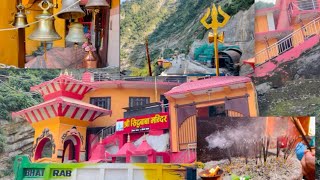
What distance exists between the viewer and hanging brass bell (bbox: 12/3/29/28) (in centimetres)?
693

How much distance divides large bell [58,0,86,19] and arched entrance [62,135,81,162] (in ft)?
4.09

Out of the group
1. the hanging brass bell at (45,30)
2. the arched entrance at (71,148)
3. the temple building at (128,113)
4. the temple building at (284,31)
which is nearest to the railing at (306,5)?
the temple building at (284,31)

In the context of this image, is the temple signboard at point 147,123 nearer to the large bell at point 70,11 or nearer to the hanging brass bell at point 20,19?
the large bell at point 70,11

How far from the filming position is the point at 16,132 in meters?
6.99

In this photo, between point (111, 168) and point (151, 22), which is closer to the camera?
point (111, 168)

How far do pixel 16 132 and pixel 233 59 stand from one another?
2406mm

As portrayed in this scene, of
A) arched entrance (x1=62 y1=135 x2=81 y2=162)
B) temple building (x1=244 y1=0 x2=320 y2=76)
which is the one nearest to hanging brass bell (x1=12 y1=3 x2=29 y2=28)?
arched entrance (x1=62 y1=135 x2=81 y2=162)

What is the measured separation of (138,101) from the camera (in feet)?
22.5

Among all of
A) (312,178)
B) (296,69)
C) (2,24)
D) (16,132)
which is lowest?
(312,178)

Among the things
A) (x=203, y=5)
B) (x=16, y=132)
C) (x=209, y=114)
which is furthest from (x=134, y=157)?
(x=203, y=5)

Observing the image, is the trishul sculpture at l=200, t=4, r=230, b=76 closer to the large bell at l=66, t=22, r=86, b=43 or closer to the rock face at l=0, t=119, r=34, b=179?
the large bell at l=66, t=22, r=86, b=43

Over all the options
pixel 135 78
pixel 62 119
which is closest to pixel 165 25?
pixel 135 78

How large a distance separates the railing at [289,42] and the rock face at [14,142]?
2539 mm

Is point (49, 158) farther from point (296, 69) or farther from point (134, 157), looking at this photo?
point (296, 69)
